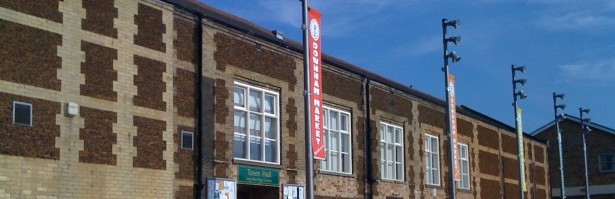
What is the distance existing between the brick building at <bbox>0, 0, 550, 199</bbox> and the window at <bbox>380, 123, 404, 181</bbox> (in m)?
0.16

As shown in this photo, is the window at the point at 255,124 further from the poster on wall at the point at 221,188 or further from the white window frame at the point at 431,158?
the white window frame at the point at 431,158

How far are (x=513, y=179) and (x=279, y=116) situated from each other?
945 inches

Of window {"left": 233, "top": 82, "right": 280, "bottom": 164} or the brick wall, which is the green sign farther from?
the brick wall

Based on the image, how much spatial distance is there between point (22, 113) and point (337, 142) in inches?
530

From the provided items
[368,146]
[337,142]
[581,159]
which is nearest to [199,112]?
[337,142]

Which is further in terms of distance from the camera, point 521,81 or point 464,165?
point 464,165

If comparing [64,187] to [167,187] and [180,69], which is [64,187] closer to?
[167,187]

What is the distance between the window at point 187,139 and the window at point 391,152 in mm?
11195

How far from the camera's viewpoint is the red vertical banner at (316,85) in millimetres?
20797

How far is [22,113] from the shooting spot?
16.6m

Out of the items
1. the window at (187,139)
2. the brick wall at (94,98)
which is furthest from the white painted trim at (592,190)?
the brick wall at (94,98)

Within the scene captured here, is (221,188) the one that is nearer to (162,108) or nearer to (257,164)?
(257,164)

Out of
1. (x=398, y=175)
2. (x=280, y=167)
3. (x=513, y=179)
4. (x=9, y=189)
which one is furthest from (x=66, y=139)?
(x=513, y=179)

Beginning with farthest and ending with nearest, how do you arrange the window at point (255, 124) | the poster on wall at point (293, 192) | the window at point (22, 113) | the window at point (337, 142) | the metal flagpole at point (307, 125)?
the window at point (337, 142) → the poster on wall at point (293, 192) → the window at point (255, 124) → the metal flagpole at point (307, 125) → the window at point (22, 113)
